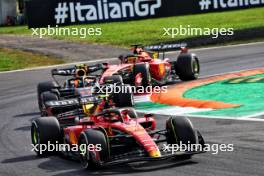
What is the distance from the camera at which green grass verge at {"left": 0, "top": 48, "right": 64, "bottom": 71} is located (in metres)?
30.9

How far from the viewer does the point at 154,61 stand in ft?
73.0

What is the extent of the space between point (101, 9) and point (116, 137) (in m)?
22.9

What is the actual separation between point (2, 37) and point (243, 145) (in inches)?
1244

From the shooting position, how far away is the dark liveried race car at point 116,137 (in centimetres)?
1145

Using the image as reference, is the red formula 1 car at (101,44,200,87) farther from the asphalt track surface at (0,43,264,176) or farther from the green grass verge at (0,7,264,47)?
the green grass verge at (0,7,264,47)

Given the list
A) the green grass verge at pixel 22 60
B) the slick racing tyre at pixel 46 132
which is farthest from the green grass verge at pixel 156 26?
the slick racing tyre at pixel 46 132

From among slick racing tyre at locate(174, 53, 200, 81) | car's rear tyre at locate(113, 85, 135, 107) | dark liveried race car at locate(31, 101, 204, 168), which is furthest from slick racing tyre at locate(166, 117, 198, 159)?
slick racing tyre at locate(174, 53, 200, 81)

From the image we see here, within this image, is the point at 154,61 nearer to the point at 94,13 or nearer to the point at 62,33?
the point at 94,13

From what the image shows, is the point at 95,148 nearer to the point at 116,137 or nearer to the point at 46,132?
the point at 116,137

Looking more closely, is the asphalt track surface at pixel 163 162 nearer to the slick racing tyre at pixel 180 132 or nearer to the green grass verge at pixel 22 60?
the slick racing tyre at pixel 180 132

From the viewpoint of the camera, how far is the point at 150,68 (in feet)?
72.4

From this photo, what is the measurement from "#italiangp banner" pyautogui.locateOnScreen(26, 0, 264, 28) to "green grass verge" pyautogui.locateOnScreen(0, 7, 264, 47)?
1665 millimetres

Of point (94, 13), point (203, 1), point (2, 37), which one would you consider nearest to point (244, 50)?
point (203, 1)

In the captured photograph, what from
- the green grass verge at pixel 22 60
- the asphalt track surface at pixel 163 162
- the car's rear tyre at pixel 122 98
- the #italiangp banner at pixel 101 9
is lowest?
the green grass verge at pixel 22 60
